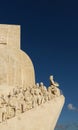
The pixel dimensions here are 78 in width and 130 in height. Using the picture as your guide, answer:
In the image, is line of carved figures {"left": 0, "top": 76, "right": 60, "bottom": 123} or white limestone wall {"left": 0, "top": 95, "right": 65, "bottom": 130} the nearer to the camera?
white limestone wall {"left": 0, "top": 95, "right": 65, "bottom": 130}

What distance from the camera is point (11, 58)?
2606 cm

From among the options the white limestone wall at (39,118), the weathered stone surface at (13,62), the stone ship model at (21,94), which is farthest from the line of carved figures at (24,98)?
the weathered stone surface at (13,62)

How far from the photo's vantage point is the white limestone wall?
21.8 metres

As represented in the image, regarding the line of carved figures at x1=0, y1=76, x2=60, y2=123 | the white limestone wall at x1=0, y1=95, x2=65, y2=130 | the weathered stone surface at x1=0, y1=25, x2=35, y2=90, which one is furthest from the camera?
the weathered stone surface at x1=0, y1=25, x2=35, y2=90

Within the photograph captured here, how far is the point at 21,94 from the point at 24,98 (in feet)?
1.01

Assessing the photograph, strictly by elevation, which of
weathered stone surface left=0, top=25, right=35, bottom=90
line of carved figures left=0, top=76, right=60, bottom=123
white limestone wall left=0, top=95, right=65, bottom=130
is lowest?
white limestone wall left=0, top=95, right=65, bottom=130

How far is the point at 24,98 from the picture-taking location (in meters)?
23.0

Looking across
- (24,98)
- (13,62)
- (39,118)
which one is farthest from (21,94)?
(13,62)

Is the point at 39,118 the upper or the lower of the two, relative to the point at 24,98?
lower

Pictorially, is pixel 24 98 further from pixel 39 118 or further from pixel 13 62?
pixel 13 62

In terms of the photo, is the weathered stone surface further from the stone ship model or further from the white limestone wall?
the white limestone wall

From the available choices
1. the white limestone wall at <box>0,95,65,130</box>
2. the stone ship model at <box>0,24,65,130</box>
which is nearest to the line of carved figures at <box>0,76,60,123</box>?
the stone ship model at <box>0,24,65,130</box>

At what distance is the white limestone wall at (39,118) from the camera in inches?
856

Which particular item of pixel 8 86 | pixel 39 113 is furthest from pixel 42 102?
pixel 8 86
